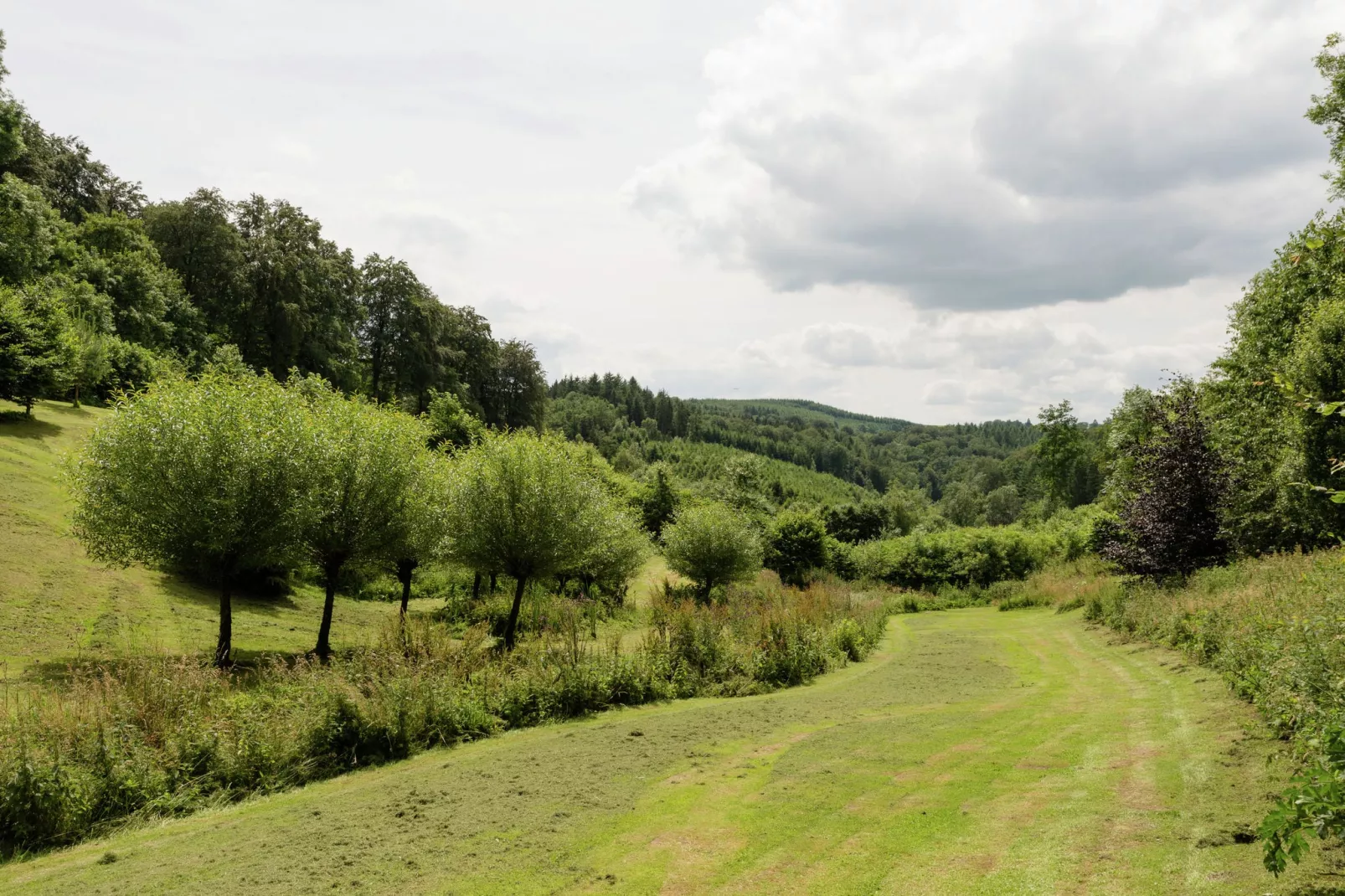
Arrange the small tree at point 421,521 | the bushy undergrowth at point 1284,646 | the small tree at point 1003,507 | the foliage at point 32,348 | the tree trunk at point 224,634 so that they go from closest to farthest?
the bushy undergrowth at point 1284,646 < the tree trunk at point 224,634 < the small tree at point 421,521 < the foliage at point 32,348 < the small tree at point 1003,507

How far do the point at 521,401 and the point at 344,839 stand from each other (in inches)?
2339

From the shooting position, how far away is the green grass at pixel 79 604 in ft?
50.3

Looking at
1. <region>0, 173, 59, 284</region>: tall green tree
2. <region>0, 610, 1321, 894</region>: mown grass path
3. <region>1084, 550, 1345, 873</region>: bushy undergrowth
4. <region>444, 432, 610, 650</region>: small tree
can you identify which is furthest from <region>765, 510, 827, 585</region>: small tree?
<region>0, 173, 59, 284</region>: tall green tree

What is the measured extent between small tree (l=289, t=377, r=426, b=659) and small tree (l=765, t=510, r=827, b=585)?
2449 centimetres

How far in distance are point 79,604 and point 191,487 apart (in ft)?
18.7

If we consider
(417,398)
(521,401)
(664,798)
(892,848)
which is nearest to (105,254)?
(417,398)

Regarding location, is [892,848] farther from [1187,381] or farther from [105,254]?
[105,254]

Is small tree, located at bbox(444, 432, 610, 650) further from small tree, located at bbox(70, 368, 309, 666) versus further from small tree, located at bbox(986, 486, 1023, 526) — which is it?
small tree, located at bbox(986, 486, 1023, 526)

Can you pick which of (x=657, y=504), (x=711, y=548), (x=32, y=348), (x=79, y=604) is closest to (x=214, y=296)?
(x=32, y=348)

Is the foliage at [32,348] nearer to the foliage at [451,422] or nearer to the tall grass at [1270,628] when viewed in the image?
the foliage at [451,422]

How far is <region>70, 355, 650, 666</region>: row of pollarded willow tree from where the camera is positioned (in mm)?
15461

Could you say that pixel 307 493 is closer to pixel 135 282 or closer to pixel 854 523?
pixel 135 282

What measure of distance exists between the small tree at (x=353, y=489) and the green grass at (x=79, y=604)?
2.59 meters

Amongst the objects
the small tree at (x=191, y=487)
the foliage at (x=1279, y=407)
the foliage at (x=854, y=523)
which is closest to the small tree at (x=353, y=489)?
the small tree at (x=191, y=487)
